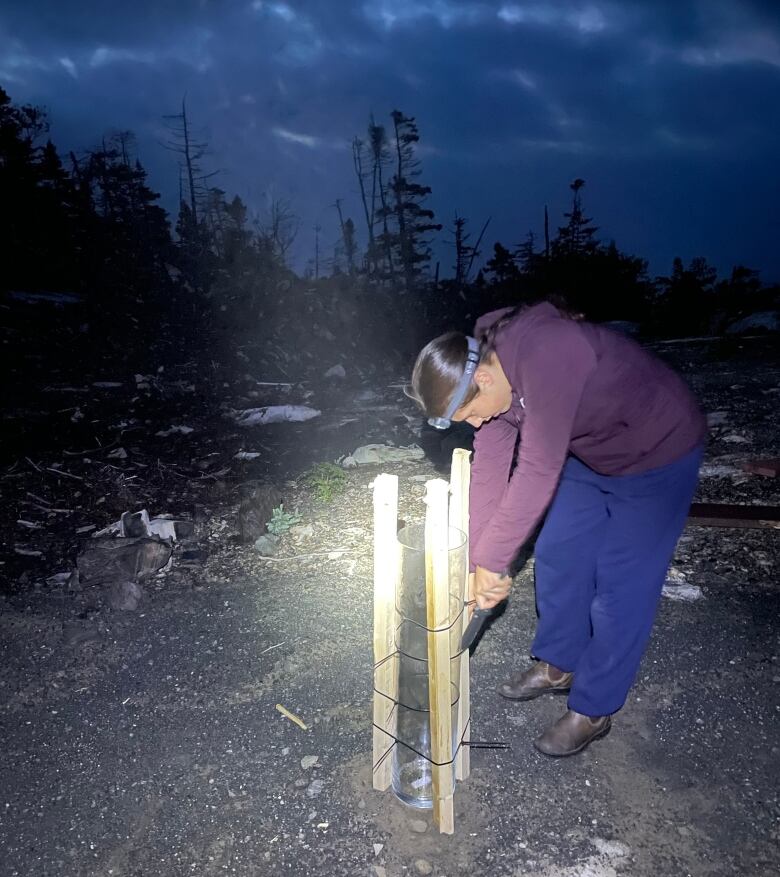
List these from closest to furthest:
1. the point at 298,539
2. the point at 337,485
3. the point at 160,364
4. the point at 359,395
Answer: the point at 298,539 → the point at 337,485 → the point at 359,395 → the point at 160,364

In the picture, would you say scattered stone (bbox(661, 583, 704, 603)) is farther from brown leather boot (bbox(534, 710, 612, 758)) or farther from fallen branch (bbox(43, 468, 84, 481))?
fallen branch (bbox(43, 468, 84, 481))

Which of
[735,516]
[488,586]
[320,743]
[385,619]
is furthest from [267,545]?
[735,516]

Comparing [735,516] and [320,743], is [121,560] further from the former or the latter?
[735,516]

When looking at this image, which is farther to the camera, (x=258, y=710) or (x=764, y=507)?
(x=764, y=507)

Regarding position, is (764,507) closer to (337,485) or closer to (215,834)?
(337,485)

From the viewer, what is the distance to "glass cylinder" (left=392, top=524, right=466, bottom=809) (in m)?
2.04

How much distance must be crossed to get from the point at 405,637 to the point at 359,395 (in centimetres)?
740

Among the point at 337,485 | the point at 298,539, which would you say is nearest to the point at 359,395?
the point at 337,485

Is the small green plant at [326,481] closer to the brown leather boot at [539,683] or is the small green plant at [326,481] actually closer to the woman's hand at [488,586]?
the brown leather boot at [539,683]

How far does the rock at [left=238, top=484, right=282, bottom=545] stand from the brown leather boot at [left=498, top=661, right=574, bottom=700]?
7.68ft

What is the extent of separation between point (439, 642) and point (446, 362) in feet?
2.85

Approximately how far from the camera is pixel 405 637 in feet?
7.08

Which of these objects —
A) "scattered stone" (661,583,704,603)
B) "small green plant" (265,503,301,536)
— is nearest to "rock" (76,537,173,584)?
"small green plant" (265,503,301,536)

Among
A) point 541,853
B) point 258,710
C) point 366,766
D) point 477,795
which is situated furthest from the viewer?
point 258,710
